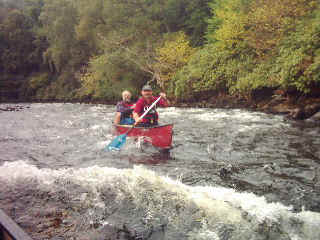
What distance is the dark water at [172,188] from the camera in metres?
3.85

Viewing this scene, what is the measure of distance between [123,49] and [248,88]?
13.2m

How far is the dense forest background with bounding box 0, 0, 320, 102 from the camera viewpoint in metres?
14.3

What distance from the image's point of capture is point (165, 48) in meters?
23.2

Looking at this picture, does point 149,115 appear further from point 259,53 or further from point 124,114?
point 259,53

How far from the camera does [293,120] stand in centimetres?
1143

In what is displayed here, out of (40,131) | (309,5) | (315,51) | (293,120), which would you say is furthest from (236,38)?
(40,131)

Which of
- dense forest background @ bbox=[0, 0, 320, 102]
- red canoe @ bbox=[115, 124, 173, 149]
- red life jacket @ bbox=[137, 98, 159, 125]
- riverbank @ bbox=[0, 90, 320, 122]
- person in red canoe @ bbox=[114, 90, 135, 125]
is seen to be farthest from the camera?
dense forest background @ bbox=[0, 0, 320, 102]

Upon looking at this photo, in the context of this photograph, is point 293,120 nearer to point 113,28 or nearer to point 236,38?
A: point 236,38

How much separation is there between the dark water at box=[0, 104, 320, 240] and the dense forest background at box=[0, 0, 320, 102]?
6152 mm

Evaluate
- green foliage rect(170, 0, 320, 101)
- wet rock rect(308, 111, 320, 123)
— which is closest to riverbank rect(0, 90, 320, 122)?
wet rock rect(308, 111, 320, 123)

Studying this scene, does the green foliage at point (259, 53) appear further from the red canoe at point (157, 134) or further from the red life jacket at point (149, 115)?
the red canoe at point (157, 134)

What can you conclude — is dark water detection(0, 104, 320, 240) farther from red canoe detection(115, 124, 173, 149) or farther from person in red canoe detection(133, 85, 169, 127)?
person in red canoe detection(133, 85, 169, 127)

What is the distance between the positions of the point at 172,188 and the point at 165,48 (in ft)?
63.7

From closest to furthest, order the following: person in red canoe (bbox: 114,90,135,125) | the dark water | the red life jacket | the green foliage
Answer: the dark water < the red life jacket < person in red canoe (bbox: 114,90,135,125) < the green foliage
